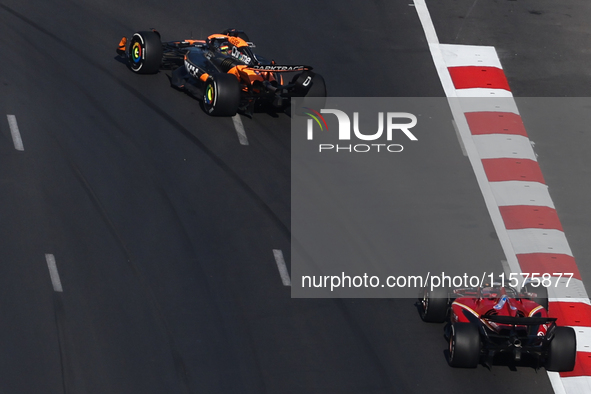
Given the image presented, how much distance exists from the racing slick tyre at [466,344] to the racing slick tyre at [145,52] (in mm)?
10270

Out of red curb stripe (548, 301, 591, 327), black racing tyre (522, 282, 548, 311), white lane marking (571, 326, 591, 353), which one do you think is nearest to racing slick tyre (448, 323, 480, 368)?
black racing tyre (522, 282, 548, 311)

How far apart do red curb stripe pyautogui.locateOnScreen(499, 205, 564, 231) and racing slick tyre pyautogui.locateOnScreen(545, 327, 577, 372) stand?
4201mm

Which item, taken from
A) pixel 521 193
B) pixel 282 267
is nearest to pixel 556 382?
pixel 282 267

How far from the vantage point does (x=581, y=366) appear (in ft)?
51.4

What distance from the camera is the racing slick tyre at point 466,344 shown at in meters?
14.7

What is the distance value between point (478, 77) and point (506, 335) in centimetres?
982

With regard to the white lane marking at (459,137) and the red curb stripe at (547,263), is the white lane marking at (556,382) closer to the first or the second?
the red curb stripe at (547,263)

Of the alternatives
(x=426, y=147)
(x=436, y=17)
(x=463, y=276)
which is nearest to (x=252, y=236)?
(x=463, y=276)

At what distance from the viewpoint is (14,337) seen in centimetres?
1480

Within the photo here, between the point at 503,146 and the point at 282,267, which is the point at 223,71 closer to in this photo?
the point at 282,267

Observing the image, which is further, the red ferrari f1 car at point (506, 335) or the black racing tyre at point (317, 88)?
the black racing tyre at point (317, 88)

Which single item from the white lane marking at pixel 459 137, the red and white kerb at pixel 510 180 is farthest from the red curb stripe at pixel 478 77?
the white lane marking at pixel 459 137

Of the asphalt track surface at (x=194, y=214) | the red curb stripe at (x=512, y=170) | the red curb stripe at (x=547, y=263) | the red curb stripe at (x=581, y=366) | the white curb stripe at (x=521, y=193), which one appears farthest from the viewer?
the red curb stripe at (x=512, y=170)

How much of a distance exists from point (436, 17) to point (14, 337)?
49.2 ft
